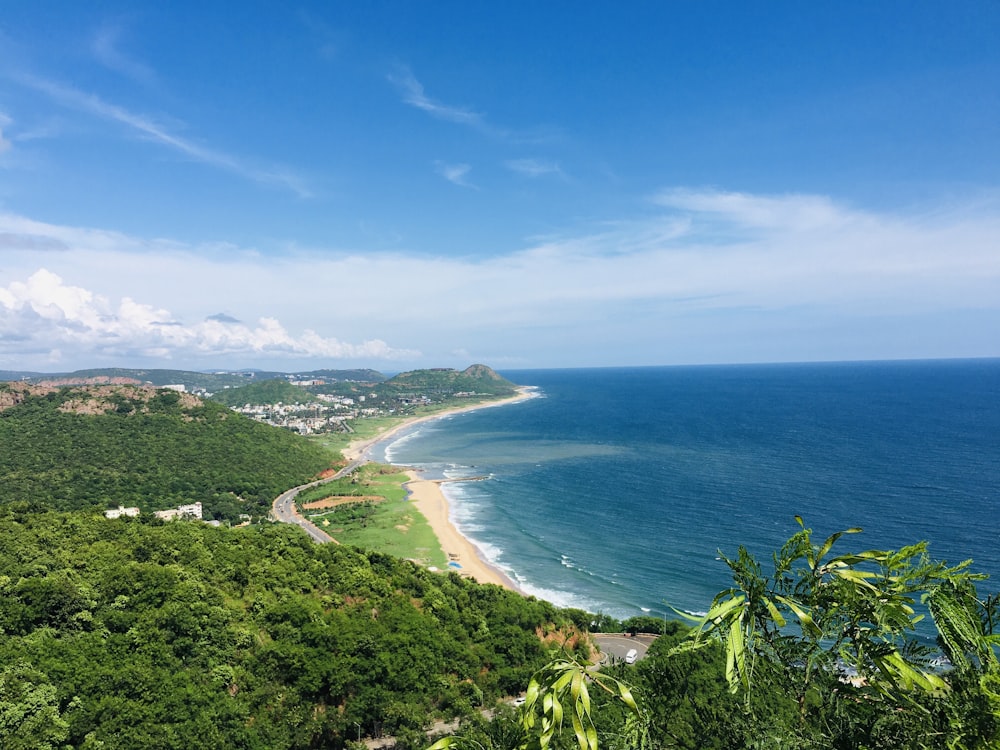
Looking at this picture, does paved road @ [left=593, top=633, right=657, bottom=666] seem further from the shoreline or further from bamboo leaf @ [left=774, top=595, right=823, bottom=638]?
bamboo leaf @ [left=774, top=595, right=823, bottom=638]

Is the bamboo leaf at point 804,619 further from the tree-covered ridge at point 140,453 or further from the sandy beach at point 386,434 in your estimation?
the sandy beach at point 386,434

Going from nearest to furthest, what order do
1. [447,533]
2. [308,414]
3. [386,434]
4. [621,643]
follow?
[621,643], [447,533], [386,434], [308,414]

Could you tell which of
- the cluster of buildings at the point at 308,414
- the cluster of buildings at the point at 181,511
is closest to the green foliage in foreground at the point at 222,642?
the cluster of buildings at the point at 181,511

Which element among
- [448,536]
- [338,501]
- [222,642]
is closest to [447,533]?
[448,536]

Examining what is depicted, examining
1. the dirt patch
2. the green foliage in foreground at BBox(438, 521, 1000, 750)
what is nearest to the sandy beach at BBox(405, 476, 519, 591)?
the dirt patch

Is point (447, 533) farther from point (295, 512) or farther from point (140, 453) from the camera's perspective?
point (140, 453)

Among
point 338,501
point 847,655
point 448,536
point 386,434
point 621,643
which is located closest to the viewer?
point 847,655
